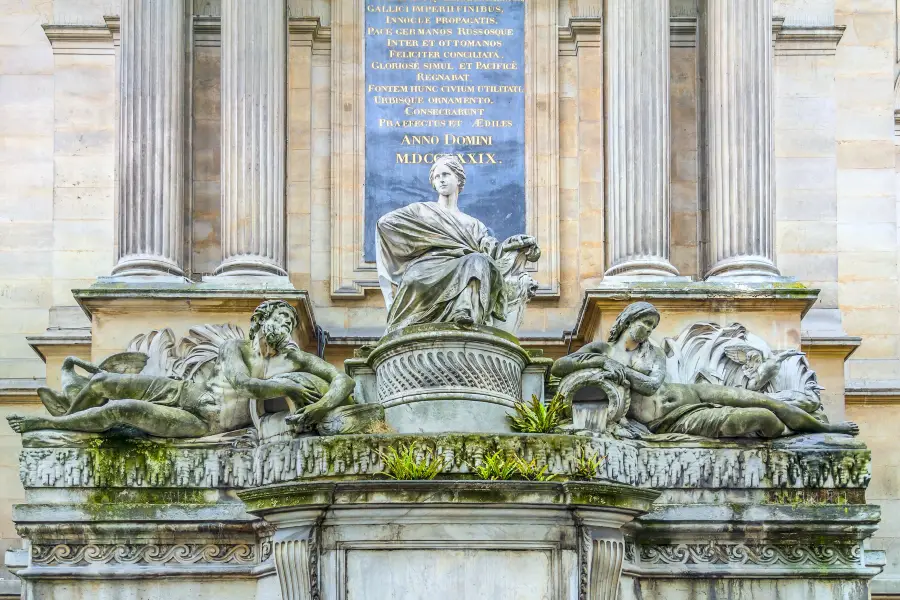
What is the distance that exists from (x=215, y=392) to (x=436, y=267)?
2434 mm

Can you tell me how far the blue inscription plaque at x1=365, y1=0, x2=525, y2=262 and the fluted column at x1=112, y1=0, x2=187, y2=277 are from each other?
8.21ft

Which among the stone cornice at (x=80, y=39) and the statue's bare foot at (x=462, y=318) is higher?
the stone cornice at (x=80, y=39)

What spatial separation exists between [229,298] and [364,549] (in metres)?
6.09

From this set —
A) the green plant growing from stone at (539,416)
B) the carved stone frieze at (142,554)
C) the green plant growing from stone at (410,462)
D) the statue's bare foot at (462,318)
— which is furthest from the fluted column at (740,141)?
the carved stone frieze at (142,554)

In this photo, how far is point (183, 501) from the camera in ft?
56.7

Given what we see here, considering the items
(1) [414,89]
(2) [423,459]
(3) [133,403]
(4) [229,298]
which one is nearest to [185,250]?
(4) [229,298]

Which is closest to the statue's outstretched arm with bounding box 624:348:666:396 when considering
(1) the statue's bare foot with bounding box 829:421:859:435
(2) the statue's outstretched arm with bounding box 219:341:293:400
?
(1) the statue's bare foot with bounding box 829:421:859:435

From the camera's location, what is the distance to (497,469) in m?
15.7

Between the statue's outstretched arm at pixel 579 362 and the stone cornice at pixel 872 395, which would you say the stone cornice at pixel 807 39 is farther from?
the statue's outstretched arm at pixel 579 362

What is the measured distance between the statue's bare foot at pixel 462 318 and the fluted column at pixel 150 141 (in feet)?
16.3

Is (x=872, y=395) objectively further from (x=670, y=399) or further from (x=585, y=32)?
(x=670, y=399)

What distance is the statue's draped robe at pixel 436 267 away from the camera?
18.0 m

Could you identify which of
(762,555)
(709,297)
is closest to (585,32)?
(709,297)

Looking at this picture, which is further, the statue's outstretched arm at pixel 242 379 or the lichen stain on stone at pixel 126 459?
the statue's outstretched arm at pixel 242 379
